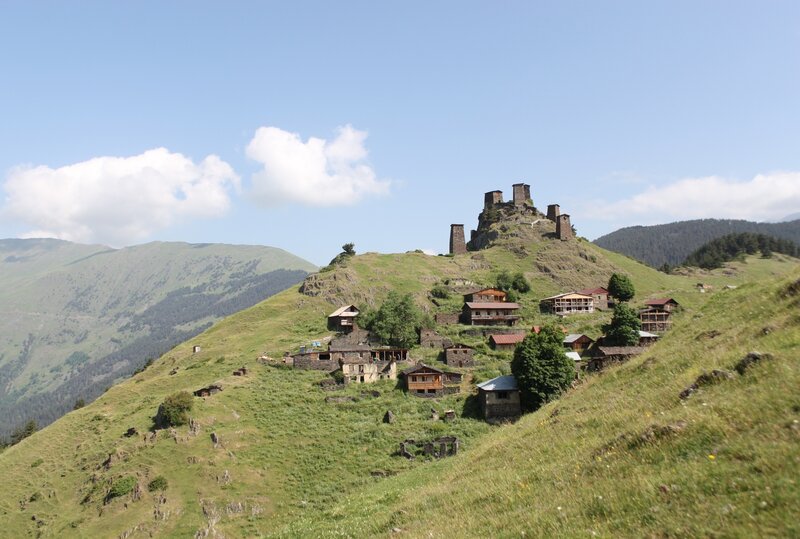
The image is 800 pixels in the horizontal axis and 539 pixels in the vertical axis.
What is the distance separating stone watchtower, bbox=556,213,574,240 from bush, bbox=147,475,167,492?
118480 mm

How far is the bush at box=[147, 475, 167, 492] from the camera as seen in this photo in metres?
46.7

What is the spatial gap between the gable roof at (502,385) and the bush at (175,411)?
34041 millimetres

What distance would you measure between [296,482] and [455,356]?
34.5 metres

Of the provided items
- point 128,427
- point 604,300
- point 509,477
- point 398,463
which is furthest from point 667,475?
point 604,300

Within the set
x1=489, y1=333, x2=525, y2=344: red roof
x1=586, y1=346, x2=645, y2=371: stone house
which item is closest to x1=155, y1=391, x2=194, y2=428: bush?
x1=489, y1=333, x2=525, y2=344: red roof

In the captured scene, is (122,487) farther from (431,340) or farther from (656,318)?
(656,318)

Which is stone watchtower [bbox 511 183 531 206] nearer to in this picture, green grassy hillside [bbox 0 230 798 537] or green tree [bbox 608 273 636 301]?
green grassy hillside [bbox 0 230 798 537]

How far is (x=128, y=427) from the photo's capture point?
199 feet

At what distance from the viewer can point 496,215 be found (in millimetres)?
156125

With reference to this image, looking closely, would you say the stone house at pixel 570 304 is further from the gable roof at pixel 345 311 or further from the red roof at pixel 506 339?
the gable roof at pixel 345 311

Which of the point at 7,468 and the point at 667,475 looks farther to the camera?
the point at 7,468

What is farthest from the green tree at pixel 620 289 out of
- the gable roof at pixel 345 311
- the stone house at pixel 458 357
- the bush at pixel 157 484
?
the bush at pixel 157 484

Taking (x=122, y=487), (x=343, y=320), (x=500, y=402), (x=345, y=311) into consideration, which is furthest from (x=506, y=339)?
(x=122, y=487)

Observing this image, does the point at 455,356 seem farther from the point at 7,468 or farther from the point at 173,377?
the point at 7,468
